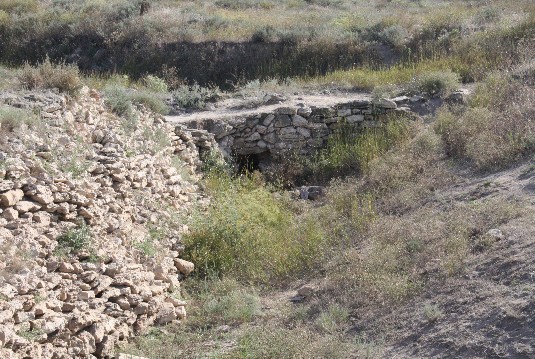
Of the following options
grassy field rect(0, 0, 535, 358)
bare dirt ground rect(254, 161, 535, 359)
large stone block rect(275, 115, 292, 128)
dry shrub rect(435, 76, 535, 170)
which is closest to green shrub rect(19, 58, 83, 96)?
grassy field rect(0, 0, 535, 358)

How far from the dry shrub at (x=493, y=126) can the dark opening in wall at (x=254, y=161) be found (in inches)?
118

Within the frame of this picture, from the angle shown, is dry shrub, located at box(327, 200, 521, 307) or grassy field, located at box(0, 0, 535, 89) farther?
grassy field, located at box(0, 0, 535, 89)

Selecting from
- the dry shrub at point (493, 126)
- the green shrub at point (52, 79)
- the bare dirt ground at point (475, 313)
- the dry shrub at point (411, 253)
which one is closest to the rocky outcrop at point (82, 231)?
the green shrub at point (52, 79)

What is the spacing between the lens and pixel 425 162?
9.36m

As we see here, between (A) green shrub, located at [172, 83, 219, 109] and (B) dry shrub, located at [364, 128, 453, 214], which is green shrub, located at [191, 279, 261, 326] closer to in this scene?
(B) dry shrub, located at [364, 128, 453, 214]

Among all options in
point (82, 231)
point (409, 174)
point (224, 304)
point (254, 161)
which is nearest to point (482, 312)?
point (224, 304)

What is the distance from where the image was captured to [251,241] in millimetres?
8133

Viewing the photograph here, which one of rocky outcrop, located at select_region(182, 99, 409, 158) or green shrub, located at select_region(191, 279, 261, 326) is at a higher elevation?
rocky outcrop, located at select_region(182, 99, 409, 158)

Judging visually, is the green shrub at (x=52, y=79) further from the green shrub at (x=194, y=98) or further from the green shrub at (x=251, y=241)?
the green shrub at (x=194, y=98)

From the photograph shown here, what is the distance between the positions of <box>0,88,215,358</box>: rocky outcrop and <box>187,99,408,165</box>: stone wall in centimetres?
237

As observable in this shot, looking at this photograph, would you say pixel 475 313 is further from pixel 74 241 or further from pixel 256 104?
pixel 256 104

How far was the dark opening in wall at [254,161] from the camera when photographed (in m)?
11.3

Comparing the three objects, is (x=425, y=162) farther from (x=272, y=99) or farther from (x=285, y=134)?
(x=272, y=99)

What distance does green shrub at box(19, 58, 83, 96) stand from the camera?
27.9 ft
